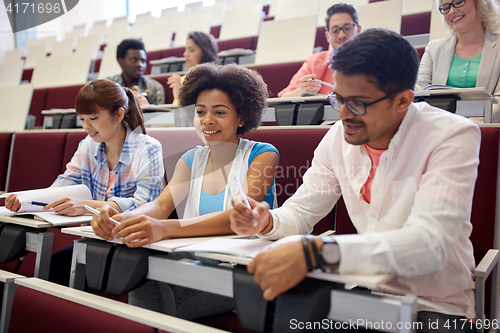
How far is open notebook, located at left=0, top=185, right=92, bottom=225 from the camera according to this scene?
0.73 m

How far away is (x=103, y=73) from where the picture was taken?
2.66 metres

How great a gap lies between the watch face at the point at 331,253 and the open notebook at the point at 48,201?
0.51 m

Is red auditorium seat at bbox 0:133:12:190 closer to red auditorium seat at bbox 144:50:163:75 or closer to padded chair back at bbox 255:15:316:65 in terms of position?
padded chair back at bbox 255:15:316:65

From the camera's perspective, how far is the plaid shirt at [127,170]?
0.96 m

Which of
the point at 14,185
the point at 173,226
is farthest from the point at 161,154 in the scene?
the point at 14,185

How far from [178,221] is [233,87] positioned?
13.8 inches

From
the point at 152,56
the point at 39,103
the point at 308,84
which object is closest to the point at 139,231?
the point at 308,84

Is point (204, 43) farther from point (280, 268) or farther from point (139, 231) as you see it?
point (280, 268)

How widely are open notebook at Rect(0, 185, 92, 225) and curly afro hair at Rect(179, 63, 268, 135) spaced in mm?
330

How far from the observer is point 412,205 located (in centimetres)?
52

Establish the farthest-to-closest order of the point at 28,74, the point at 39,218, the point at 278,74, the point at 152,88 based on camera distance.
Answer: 1. the point at 28,74
2. the point at 152,88
3. the point at 278,74
4. the point at 39,218

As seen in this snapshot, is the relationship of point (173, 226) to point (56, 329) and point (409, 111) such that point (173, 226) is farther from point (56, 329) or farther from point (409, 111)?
point (409, 111)

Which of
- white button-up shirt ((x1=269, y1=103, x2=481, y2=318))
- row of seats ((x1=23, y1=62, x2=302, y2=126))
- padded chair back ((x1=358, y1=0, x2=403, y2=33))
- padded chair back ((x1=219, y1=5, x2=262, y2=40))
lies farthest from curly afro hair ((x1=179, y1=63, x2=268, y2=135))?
padded chair back ((x1=219, y1=5, x2=262, y2=40))

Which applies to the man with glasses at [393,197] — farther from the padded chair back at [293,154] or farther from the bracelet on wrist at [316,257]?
the padded chair back at [293,154]
